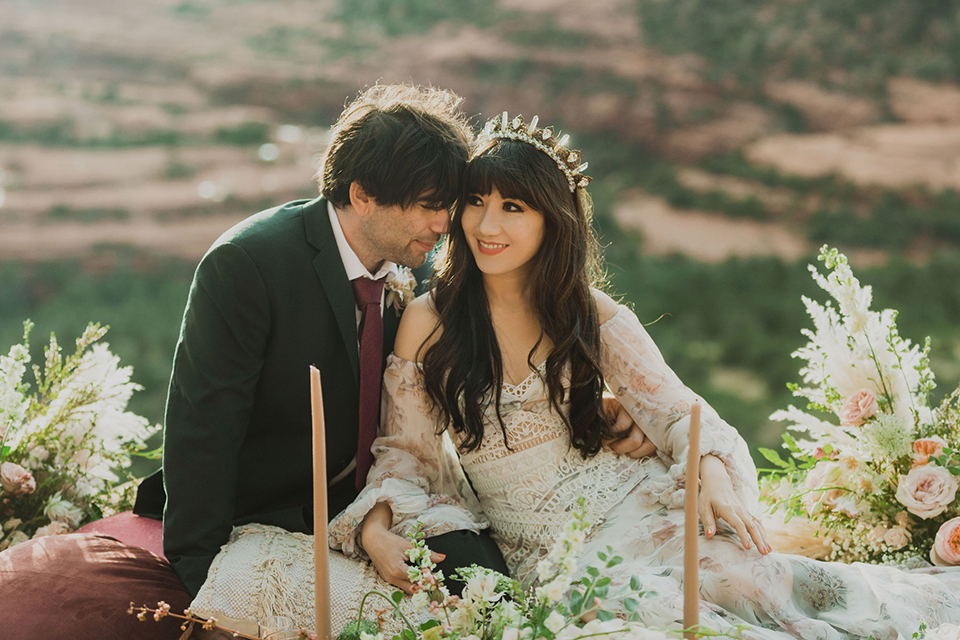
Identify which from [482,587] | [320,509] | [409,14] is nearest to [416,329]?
[482,587]

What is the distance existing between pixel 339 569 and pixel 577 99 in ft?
27.7

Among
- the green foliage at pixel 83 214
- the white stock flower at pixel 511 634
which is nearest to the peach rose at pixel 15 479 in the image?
the white stock flower at pixel 511 634

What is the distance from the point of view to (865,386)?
2553mm

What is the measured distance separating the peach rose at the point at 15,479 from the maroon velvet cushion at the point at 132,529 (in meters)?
0.20

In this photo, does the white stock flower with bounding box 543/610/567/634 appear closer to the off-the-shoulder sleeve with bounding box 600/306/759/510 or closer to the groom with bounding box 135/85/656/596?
the groom with bounding box 135/85/656/596

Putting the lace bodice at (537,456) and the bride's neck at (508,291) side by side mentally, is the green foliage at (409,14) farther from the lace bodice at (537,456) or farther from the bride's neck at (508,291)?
the lace bodice at (537,456)

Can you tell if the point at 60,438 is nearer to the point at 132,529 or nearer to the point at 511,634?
the point at 132,529

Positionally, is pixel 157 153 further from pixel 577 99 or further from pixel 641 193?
pixel 641 193

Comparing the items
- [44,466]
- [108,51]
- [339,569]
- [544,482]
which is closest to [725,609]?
[544,482]

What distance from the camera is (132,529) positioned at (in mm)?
2479

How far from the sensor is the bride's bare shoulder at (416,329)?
2359 mm

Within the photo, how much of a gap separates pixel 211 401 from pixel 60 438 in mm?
788

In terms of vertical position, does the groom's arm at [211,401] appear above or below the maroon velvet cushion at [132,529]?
above

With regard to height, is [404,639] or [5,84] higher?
[5,84]
